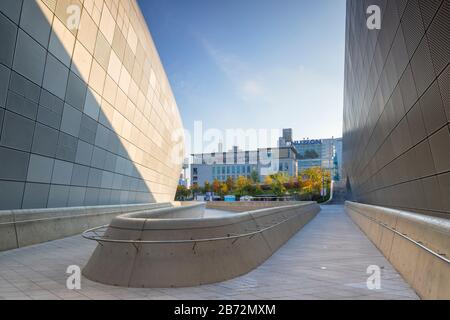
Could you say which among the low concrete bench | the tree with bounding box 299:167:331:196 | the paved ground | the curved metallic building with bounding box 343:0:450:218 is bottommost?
the paved ground

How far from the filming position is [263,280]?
7.83 m

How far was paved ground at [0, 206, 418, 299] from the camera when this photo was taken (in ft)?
21.7

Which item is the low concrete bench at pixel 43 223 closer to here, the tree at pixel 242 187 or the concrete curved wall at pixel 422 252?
the concrete curved wall at pixel 422 252

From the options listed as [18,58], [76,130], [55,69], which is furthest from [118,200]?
[18,58]

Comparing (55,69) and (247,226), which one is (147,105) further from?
(247,226)

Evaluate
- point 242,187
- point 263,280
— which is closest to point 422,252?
point 263,280

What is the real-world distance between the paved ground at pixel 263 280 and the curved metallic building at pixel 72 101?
3.86 metres

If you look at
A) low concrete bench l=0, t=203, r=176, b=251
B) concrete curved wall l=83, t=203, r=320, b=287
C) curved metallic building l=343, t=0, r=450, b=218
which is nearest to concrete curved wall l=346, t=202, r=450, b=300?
curved metallic building l=343, t=0, r=450, b=218

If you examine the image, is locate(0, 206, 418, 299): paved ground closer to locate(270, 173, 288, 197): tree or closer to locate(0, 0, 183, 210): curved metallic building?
locate(0, 0, 183, 210): curved metallic building

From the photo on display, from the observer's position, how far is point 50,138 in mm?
14938

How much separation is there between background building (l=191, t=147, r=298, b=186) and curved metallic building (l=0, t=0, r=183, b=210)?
12579 cm
